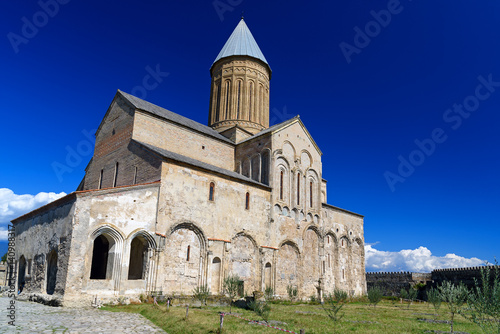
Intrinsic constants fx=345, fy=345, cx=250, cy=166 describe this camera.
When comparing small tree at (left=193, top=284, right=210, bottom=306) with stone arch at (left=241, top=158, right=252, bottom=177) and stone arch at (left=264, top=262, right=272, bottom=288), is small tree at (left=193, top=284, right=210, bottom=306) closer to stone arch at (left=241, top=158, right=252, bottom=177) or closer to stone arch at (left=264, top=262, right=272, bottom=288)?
stone arch at (left=264, top=262, right=272, bottom=288)

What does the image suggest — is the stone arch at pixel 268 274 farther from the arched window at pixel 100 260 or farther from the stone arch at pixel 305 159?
the arched window at pixel 100 260

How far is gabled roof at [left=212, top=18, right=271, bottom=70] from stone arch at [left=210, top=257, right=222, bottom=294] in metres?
18.8

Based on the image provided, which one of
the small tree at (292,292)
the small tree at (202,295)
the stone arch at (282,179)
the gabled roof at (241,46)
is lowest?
the small tree at (292,292)

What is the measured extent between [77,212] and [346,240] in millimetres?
21078

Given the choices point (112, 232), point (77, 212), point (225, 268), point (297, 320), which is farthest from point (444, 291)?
point (77, 212)

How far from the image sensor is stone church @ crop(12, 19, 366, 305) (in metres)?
14.9

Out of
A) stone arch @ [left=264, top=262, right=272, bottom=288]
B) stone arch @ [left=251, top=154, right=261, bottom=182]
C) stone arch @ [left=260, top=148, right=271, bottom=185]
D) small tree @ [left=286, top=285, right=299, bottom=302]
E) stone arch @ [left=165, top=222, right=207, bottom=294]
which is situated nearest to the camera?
stone arch @ [left=165, top=222, right=207, bottom=294]

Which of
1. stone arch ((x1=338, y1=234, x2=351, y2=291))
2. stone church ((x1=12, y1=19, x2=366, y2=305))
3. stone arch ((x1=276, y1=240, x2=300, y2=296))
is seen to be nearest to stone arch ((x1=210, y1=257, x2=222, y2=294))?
stone church ((x1=12, y1=19, x2=366, y2=305))

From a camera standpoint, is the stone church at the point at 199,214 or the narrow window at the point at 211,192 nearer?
the stone church at the point at 199,214

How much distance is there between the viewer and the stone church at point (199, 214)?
14.9 m

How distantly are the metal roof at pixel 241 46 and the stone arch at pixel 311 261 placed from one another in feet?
52.0

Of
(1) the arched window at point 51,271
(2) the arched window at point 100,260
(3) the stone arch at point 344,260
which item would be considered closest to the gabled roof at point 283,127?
(3) the stone arch at point 344,260

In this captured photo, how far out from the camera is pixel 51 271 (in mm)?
15664

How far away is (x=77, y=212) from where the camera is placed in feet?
45.9
